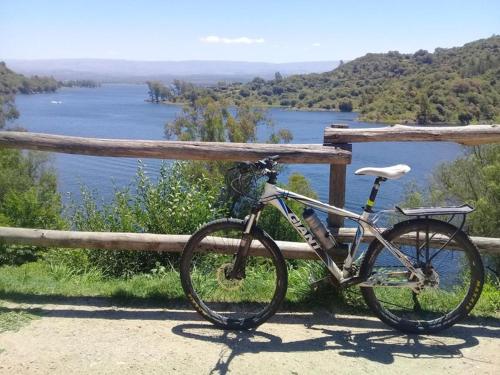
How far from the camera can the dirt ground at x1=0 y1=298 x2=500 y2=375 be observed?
3.35 meters

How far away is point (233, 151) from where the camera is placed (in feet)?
13.9

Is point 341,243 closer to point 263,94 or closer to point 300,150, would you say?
point 300,150

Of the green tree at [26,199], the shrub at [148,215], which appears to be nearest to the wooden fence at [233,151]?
the shrub at [148,215]

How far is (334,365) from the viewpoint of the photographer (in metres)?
3.42

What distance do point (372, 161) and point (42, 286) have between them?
1430 inches

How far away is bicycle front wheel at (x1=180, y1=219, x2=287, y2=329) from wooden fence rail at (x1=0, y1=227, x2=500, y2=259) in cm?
22

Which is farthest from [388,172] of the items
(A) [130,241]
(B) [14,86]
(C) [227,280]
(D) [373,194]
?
(B) [14,86]

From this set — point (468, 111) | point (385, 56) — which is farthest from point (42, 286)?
point (385, 56)

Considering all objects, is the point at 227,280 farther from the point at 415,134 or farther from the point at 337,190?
the point at 415,134

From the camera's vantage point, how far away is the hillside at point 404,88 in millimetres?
59406

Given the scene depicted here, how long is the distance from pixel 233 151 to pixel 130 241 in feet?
3.80

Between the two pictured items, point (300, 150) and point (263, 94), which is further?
point (263, 94)

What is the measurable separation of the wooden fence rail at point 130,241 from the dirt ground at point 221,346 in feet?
1.65

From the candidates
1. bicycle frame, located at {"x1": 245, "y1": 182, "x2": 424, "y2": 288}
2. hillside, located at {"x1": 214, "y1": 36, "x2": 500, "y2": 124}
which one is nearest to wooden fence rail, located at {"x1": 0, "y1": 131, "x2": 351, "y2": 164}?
bicycle frame, located at {"x1": 245, "y1": 182, "x2": 424, "y2": 288}
